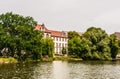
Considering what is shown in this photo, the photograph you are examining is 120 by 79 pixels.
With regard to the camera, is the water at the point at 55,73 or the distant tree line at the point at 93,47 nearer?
the water at the point at 55,73

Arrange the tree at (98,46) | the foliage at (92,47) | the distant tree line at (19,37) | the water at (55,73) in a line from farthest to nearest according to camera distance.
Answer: the tree at (98,46) → the foliage at (92,47) → the distant tree line at (19,37) → the water at (55,73)

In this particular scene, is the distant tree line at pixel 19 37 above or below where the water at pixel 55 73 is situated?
above

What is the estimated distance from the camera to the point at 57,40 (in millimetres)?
141750

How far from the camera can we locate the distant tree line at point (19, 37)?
3238 inches

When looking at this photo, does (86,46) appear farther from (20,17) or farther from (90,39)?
(20,17)

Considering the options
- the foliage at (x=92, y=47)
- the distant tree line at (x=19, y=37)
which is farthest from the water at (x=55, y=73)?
the foliage at (x=92, y=47)

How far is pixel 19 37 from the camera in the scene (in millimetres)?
84500

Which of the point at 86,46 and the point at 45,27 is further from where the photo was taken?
the point at 45,27

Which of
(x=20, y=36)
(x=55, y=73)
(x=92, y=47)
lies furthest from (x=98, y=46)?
(x=55, y=73)

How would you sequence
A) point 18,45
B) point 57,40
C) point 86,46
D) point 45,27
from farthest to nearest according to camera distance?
point 57,40 < point 45,27 < point 86,46 < point 18,45

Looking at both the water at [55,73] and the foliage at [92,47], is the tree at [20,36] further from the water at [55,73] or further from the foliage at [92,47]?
the foliage at [92,47]

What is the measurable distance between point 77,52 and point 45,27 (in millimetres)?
23983

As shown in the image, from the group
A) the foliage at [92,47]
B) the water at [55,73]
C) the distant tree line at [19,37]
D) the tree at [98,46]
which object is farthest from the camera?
the tree at [98,46]

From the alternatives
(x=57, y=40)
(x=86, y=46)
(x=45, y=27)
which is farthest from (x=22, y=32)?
(x=57, y=40)
